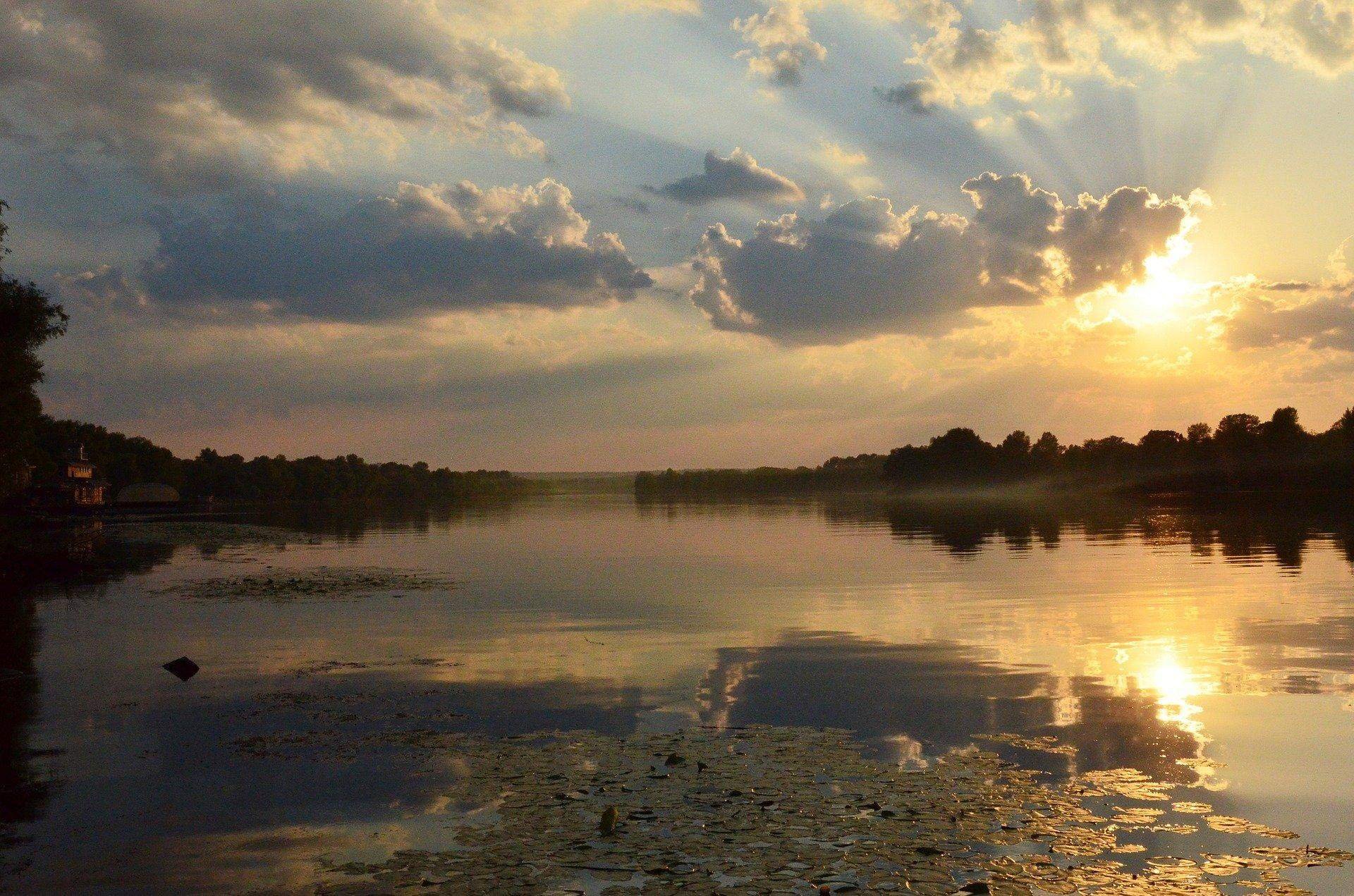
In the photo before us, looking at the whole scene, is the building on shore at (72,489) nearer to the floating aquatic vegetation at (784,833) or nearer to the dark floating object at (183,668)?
the dark floating object at (183,668)

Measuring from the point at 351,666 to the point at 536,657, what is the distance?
5125mm

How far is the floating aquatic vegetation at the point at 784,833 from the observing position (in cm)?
1219

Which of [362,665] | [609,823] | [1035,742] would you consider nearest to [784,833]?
[609,823]

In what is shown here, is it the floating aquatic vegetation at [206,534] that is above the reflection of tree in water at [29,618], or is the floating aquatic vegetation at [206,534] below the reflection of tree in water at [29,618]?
above

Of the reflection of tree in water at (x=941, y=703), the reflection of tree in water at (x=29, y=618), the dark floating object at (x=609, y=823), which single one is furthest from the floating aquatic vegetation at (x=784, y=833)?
the reflection of tree in water at (x=29, y=618)

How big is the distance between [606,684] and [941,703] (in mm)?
8097

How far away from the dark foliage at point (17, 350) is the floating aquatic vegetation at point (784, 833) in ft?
185

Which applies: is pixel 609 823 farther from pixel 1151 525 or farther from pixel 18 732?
pixel 1151 525

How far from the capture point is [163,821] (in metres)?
15.0

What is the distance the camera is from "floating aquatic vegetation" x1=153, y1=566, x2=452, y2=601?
4688 centimetres

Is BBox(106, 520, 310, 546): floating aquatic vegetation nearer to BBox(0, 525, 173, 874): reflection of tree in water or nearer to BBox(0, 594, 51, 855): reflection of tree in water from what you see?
BBox(0, 525, 173, 874): reflection of tree in water

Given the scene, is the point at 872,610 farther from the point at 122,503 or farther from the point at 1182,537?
the point at 122,503

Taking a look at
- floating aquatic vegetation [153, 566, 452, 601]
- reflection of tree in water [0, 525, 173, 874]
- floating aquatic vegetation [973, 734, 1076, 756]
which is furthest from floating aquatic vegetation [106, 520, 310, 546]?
floating aquatic vegetation [973, 734, 1076, 756]

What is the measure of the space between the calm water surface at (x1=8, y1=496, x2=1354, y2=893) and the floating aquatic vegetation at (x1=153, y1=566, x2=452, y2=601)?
1759 mm
